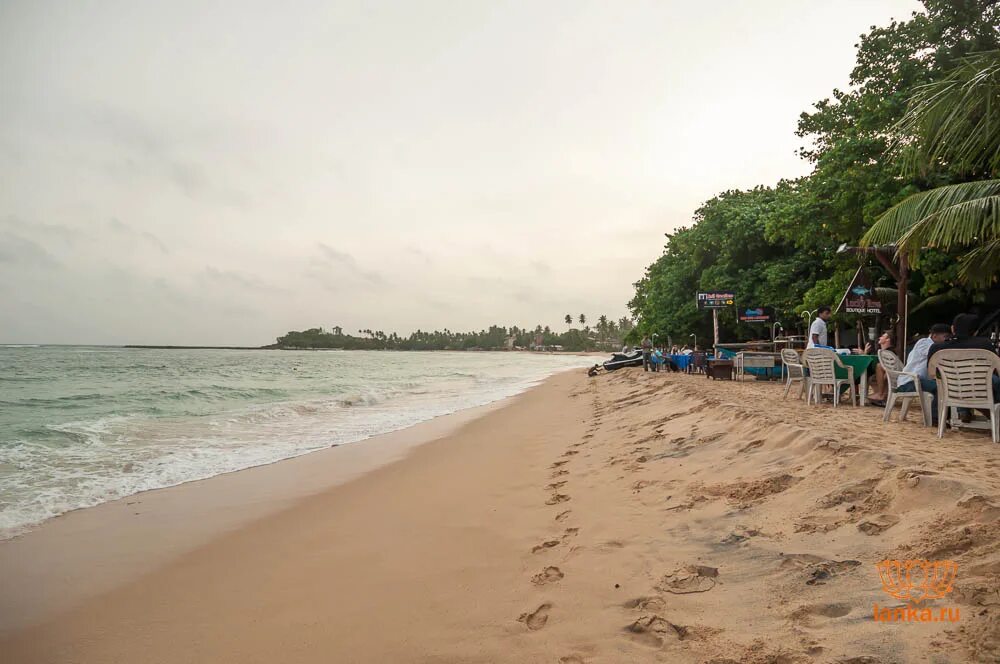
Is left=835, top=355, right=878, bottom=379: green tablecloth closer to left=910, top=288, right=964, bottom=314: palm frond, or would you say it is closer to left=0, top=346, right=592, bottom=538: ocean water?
left=910, top=288, right=964, bottom=314: palm frond

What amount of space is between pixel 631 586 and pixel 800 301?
63.3 feet

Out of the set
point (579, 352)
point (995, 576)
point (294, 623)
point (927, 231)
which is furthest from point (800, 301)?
point (579, 352)

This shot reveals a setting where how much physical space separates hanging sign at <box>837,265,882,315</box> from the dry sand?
7.82 meters

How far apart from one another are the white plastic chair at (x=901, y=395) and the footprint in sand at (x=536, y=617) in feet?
18.1

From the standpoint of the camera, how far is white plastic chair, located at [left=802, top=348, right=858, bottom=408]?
760 centimetres

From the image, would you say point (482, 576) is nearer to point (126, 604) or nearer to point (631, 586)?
point (631, 586)

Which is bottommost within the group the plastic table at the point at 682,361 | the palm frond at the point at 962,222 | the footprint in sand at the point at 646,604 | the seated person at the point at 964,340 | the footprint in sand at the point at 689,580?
the footprint in sand at the point at 646,604

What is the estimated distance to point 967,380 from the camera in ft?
16.8

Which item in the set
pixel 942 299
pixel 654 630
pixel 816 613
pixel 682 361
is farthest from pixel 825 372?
pixel 682 361

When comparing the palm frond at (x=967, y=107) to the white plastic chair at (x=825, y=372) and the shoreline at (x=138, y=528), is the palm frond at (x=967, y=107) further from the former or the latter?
the shoreline at (x=138, y=528)

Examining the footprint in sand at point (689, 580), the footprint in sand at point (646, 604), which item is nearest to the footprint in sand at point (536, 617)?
the footprint in sand at point (646, 604)

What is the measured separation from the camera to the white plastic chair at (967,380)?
4.95 m

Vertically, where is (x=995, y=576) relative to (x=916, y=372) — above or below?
below

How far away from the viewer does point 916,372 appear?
600cm
